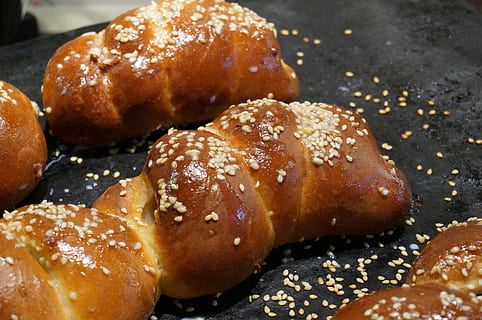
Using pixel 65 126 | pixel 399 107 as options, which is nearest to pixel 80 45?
pixel 65 126

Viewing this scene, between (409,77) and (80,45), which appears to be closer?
(80,45)

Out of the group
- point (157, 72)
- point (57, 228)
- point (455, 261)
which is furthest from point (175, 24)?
point (455, 261)

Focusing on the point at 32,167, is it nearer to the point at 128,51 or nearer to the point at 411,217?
the point at 128,51

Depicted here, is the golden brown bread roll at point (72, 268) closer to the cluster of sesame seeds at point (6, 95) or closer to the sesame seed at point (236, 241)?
the sesame seed at point (236, 241)

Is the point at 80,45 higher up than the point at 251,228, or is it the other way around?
the point at 80,45

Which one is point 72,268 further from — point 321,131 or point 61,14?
point 61,14
